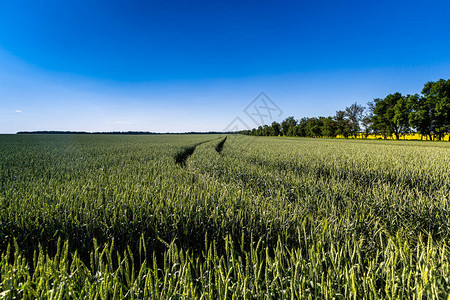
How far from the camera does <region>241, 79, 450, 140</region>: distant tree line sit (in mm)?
43562

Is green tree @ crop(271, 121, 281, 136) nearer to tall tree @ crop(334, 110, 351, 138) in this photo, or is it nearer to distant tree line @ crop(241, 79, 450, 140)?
distant tree line @ crop(241, 79, 450, 140)

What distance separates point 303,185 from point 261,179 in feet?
4.15

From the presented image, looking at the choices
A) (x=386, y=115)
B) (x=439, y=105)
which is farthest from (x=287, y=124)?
(x=439, y=105)

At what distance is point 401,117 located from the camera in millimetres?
49875

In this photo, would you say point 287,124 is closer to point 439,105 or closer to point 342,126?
point 342,126

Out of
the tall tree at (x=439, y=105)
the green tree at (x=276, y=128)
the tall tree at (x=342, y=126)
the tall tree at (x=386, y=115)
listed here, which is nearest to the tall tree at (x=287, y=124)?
the green tree at (x=276, y=128)

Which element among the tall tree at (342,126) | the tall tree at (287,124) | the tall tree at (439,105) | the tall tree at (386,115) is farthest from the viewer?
the tall tree at (287,124)

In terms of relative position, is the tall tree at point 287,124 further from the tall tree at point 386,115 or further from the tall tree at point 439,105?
the tall tree at point 439,105

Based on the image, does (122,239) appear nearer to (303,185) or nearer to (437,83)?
(303,185)

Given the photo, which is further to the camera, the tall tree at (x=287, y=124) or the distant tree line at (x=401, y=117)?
the tall tree at (x=287, y=124)

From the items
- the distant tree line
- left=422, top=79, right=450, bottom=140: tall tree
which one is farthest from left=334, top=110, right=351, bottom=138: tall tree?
left=422, top=79, right=450, bottom=140: tall tree

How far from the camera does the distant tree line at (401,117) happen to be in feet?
143

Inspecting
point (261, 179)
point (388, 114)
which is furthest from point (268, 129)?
point (261, 179)

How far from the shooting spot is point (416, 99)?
49531mm
